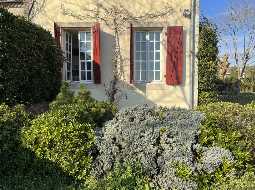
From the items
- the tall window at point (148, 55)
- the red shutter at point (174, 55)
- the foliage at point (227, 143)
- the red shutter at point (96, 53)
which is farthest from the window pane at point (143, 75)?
the foliage at point (227, 143)

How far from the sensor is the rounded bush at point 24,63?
7277mm

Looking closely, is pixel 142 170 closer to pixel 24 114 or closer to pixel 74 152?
pixel 74 152

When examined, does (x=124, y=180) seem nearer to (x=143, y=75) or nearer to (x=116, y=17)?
(x=143, y=75)

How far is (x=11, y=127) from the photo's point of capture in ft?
19.0

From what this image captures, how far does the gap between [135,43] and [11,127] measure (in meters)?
6.89

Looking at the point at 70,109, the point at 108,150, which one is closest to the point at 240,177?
the point at 108,150

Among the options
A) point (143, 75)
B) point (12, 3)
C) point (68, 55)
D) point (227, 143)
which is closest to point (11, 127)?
point (227, 143)

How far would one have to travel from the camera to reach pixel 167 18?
11789 millimetres

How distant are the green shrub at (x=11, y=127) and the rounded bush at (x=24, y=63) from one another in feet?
4.28

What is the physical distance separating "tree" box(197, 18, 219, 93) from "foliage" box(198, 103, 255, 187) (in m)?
6.03

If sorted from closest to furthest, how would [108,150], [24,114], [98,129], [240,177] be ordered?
[240,177] → [108,150] → [98,129] → [24,114]

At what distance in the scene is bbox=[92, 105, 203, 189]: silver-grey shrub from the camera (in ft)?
16.8

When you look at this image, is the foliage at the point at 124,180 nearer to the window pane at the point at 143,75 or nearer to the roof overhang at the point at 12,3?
the window pane at the point at 143,75

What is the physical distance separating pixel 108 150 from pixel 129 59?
267 inches
